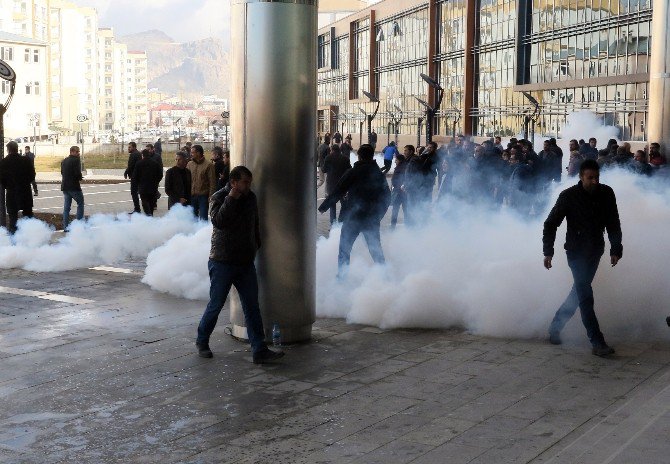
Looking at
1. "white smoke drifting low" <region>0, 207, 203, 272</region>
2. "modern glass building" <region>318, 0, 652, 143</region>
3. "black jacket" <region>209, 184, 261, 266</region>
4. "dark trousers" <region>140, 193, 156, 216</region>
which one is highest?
"modern glass building" <region>318, 0, 652, 143</region>

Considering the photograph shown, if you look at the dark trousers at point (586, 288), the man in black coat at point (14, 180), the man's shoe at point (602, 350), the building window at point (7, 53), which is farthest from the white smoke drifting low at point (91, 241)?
the building window at point (7, 53)

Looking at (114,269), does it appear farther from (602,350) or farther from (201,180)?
(602,350)

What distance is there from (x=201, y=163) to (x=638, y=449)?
12726 mm

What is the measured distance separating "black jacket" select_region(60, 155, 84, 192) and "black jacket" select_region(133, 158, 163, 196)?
1351 millimetres

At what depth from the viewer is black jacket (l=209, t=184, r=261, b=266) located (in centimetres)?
789

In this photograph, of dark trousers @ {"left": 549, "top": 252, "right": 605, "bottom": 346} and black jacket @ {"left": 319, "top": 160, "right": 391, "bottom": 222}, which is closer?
dark trousers @ {"left": 549, "top": 252, "right": 605, "bottom": 346}

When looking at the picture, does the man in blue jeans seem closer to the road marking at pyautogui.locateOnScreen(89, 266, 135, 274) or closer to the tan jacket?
the road marking at pyautogui.locateOnScreen(89, 266, 135, 274)

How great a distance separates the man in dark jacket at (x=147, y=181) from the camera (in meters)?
19.8

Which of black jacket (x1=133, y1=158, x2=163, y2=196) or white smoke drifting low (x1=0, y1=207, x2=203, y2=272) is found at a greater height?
black jacket (x1=133, y1=158, x2=163, y2=196)

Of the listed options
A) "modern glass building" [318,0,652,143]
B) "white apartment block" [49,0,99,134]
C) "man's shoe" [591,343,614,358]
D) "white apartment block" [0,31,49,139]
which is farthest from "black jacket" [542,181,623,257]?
"white apartment block" [49,0,99,134]

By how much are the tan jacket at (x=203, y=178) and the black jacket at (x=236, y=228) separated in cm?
909

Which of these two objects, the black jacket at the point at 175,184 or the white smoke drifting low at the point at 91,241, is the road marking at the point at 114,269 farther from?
the black jacket at the point at 175,184

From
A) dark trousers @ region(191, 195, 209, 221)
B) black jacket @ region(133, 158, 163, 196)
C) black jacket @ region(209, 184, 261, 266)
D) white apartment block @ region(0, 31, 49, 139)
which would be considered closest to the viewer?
black jacket @ region(209, 184, 261, 266)

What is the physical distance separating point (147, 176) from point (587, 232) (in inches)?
510
